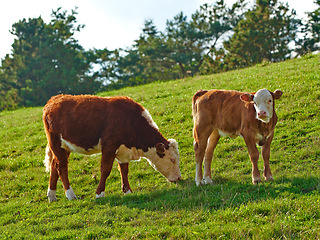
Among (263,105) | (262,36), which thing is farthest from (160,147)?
(262,36)

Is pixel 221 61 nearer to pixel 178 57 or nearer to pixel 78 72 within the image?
pixel 178 57

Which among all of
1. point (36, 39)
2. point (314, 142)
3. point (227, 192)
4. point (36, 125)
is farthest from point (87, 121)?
point (36, 39)

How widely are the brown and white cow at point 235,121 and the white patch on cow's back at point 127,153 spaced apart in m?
1.64

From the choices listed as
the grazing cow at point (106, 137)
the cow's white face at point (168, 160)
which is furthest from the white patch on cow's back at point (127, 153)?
the cow's white face at point (168, 160)

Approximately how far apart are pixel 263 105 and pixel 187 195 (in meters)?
2.54

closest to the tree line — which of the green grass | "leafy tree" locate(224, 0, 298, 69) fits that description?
"leafy tree" locate(224, 0, 298, 69)

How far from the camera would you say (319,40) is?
1921 inches

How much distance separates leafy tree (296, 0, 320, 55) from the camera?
48812 millimetres

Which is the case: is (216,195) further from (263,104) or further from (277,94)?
(277,94)

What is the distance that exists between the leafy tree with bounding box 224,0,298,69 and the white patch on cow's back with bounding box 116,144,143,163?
36.4m

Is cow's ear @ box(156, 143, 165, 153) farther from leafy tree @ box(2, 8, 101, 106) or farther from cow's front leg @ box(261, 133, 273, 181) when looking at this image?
leafy tree @ box(2, 8, 101, 106)

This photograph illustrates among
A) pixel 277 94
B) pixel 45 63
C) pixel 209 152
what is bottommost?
pixel 209 152

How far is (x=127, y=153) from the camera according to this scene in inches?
423

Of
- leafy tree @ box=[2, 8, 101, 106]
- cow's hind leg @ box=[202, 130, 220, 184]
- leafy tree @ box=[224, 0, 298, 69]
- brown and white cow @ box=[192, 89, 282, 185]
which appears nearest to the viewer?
brown and white cow @ box=[192, 89, 282, 185]
